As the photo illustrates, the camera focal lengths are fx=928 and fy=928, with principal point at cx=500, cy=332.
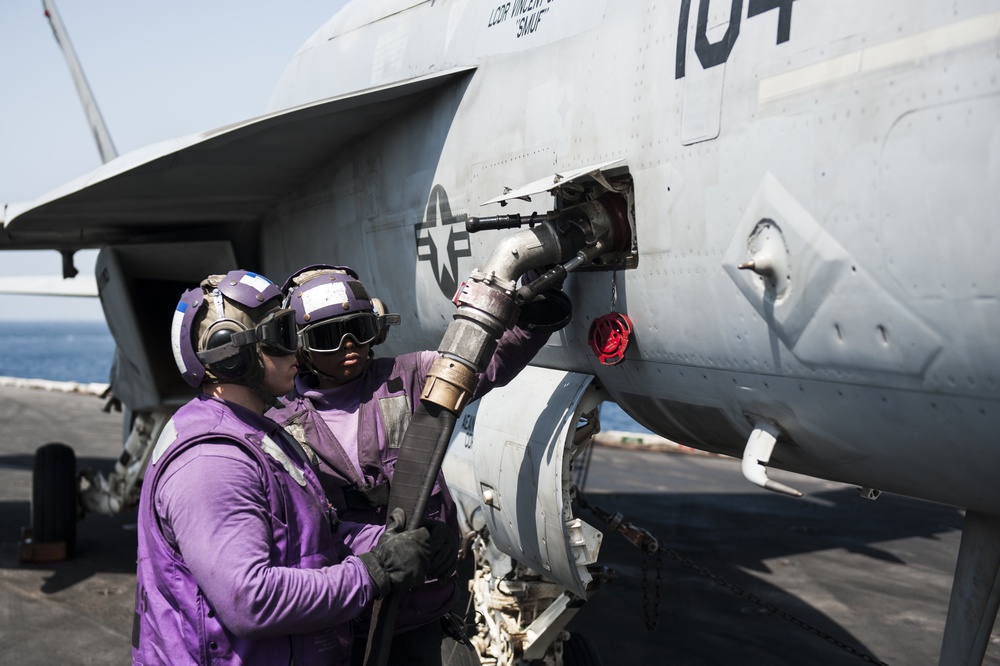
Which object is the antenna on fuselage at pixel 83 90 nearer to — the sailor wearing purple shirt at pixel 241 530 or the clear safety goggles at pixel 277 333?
the sailor wearing purple shirt at pixel 241 530

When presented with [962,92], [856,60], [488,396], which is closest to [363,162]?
[488,396]

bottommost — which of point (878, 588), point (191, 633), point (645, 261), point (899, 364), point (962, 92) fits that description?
point (878, 588)

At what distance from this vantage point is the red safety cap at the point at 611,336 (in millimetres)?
4039

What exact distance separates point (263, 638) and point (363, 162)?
4120 mm

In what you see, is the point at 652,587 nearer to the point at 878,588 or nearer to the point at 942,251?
the point at 878,588

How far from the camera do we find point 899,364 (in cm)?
296

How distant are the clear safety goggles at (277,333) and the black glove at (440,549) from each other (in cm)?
81

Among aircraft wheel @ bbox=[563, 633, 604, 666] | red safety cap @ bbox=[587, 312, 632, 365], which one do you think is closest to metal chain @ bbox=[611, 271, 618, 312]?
red safety cap @ bbox=[587, 312, 632, 365]

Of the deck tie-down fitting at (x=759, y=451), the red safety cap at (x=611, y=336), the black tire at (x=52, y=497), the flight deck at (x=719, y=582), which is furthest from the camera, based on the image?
the black tire at (x=52, y=497)

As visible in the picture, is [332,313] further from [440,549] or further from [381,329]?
[440,549]

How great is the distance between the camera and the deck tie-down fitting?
3.43 metres

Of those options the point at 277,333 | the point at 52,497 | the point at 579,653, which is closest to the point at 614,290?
the point at 277,333

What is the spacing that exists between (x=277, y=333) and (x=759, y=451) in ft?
6.13

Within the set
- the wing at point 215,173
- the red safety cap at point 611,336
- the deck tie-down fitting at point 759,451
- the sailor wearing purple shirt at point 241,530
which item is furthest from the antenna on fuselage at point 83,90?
the deck tie-down fitting at point 759,451
